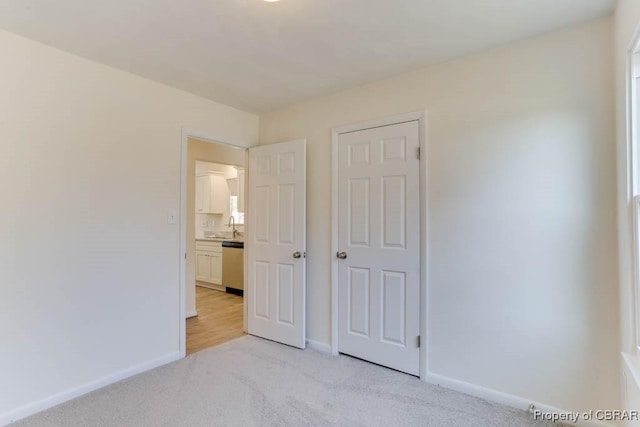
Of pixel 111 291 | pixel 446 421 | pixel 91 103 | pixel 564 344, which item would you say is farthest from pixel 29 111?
pixel 564 344

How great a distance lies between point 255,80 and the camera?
269 cm

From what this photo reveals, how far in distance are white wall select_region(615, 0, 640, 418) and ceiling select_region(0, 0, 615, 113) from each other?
0.88ft

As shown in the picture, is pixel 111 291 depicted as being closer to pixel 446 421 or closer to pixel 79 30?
pixel 79 30

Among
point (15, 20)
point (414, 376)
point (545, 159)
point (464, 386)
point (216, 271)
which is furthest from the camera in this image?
point (216, 271)

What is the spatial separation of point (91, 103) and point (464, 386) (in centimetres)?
339

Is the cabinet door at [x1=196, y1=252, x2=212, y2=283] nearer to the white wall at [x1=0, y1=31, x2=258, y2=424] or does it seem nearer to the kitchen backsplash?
the kitchen backsplash

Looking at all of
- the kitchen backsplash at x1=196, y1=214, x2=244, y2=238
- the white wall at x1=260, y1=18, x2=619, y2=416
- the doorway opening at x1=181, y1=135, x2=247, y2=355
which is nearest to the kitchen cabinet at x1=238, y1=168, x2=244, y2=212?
the doorway opening at x1=181, y1=135, x2=247, y2=355

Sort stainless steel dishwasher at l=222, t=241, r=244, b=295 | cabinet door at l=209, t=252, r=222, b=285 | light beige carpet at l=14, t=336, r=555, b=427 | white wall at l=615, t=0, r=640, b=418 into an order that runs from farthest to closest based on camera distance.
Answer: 1. cabinet door at l=209, t=252, r=222, b=285
2. stainless steel dishwasher at l=222, t=241, r=244, b=295
3. light beige carpet at l=14, t=336, r=555, b=427
4. white wall at l=615, t=0, r=640, b=418

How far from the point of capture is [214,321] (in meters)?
3.92

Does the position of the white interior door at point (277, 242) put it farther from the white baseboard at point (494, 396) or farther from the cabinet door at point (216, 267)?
the cabinet door at point (216, 267)

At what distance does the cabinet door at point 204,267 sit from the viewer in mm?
5695

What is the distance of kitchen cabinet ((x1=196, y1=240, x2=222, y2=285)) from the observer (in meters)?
5.54

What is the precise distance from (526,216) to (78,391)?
3272 mm

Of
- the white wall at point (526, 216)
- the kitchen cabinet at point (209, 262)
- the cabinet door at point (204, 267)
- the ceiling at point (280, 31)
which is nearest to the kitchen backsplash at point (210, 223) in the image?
the kitchen cabinet at point (209, 262)
